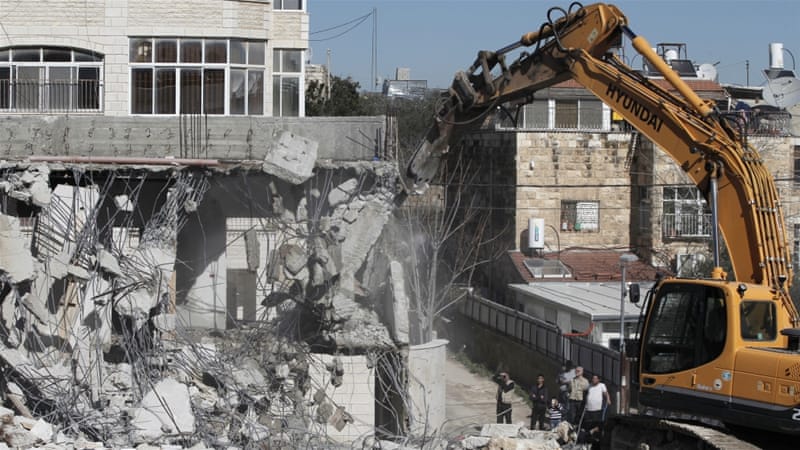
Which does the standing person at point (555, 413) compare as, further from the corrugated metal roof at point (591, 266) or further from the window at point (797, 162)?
the window at point (797, 162)

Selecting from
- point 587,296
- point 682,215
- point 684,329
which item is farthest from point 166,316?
point 682,215

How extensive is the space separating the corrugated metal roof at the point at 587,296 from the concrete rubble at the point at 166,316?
8.64 meters

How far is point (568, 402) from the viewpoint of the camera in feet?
58.7

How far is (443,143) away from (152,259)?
487 centimetres

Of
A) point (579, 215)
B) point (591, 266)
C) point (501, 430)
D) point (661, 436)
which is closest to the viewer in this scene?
point (661, 436)

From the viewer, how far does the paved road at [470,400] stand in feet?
72.3

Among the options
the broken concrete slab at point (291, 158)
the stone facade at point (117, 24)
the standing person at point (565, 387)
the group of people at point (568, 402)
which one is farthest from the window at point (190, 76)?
the standing person at point (565, 387)

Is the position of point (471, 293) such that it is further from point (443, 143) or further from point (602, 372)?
point (443, 143)

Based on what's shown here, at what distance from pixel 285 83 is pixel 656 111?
13.0 meters

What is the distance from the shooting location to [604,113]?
108ft

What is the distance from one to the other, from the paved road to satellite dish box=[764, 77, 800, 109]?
10687 mm

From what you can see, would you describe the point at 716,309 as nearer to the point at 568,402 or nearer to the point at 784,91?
the point at 568,402

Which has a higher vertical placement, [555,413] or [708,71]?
[708,71]

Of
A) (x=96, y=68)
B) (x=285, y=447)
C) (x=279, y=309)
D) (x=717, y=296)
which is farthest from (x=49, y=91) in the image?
(x=717, y=296)
